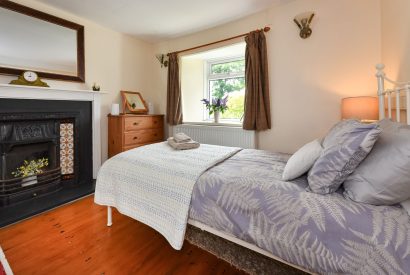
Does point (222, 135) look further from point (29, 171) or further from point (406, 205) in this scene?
point (29, 171)

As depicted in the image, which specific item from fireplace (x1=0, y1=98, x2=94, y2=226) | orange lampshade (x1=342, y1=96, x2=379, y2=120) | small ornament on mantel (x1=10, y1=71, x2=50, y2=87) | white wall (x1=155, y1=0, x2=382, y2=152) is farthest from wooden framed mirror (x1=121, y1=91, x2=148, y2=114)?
orange lampshade (x1=342, y1=96, x2=379, y2=120)

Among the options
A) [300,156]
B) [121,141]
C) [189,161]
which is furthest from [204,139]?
[300,156]

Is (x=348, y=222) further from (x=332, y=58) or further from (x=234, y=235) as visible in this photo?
(x=332, y=58)

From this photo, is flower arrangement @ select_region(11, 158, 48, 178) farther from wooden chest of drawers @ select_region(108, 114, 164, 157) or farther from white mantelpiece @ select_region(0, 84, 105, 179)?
wooden chest of drawers @ select_region(108, 114, 164, 157)

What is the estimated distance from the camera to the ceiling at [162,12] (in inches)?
100

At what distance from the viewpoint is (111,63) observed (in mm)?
3334

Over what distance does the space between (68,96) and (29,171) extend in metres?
1.05

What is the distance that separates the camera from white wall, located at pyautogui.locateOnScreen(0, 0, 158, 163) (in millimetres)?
2953

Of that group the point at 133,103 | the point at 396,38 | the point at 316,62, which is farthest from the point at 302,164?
the point at 133,103

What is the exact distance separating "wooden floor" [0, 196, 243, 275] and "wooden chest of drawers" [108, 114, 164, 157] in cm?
129

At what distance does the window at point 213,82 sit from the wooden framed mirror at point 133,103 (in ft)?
2.49

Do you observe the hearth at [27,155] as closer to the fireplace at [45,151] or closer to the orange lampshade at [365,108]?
the fireplace at [45,151]

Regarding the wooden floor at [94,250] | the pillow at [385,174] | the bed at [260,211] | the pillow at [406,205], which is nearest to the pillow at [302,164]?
the bed at [260,211]

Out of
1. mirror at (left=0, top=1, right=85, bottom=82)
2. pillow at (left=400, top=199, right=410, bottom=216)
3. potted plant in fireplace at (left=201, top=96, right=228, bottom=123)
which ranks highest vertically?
mirror at (left=0, top=1, right=85, bottom=82)
